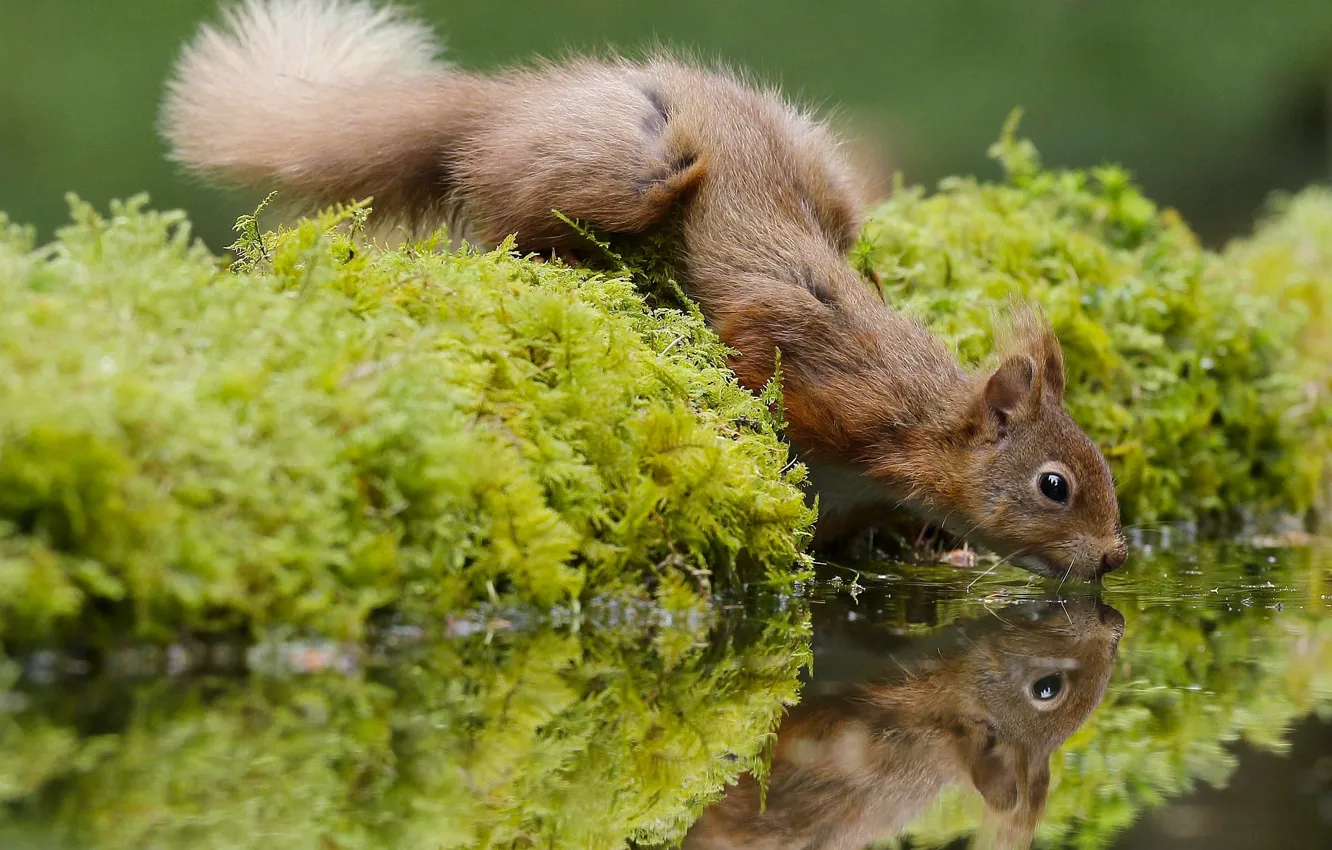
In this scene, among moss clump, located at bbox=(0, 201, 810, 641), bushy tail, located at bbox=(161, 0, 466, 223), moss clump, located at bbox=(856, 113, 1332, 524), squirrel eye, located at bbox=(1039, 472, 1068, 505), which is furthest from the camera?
moss clump, located at bbox=(856, 113, 1332, 524)

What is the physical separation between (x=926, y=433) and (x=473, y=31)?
23.9 feet

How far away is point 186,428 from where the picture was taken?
227cm

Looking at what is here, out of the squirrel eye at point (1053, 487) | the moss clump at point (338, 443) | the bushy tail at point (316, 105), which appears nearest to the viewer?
the moss clump at point (338, 443)

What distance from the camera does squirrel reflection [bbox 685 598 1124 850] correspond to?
6.17 ft

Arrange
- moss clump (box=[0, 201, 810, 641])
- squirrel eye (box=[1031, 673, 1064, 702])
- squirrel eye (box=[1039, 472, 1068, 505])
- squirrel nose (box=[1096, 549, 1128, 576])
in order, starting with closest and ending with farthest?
1. moss clump (box=[0, 201, 810, 641])
2. squirrel eye (box=[1031, 673, 1064, 702])
3. squirrel nose (box=[1096, 549, 1128, 576])
4. squirrel eye (box=[1039, 472, 1068, 505])

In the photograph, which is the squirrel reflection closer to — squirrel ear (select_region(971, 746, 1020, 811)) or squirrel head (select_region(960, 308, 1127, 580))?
squirrel ear (select_region(971, 746, 1020, 811))

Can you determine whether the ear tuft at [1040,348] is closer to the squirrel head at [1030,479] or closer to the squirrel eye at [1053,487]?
the squirrel head at [1030,479]

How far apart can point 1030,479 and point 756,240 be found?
106 centimetres

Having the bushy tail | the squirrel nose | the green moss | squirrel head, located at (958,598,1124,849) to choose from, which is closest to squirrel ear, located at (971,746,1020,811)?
squirrel head, located at (958,598,1124,849)

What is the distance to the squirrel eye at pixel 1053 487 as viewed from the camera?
4.14m

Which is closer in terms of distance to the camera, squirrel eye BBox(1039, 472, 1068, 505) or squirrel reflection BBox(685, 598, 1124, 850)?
squirrel reflection BBox(685, 598, 1124, 850)

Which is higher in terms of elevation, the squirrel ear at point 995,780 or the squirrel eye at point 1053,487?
the squirrel eye at point 1053,487

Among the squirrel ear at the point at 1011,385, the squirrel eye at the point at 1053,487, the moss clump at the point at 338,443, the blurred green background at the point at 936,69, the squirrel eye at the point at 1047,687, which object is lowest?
the squirrel eye at the point at 1047,687

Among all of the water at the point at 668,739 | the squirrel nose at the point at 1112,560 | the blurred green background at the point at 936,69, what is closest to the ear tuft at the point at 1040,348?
the squirrel nose at the point at 1112,560
